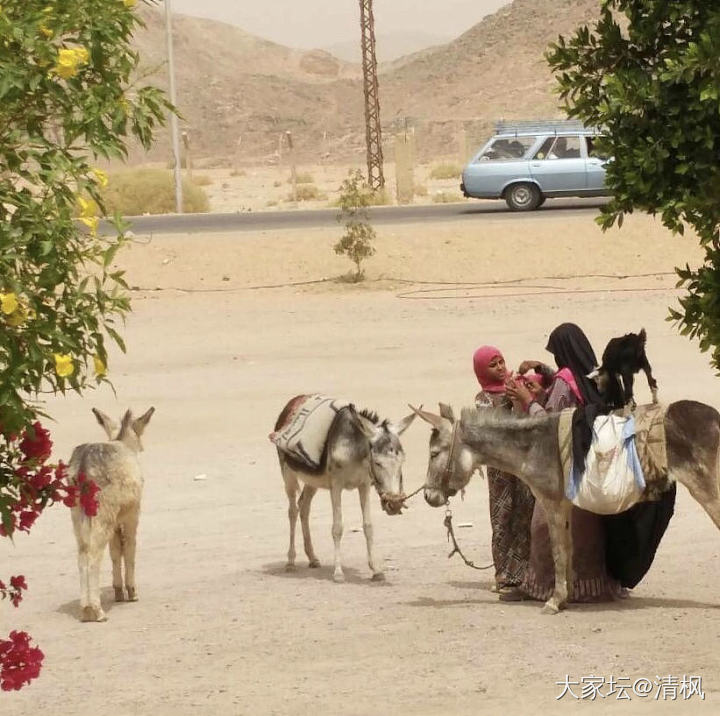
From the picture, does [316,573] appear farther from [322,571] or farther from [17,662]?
[17,662]

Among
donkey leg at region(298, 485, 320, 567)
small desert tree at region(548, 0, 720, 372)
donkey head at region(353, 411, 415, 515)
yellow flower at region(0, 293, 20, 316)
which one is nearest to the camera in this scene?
yellow flower at region(0, 293, 20, 316)

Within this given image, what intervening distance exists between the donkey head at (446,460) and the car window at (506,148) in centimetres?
2657

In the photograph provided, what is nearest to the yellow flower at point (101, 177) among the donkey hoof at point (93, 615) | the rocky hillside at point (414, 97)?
the donkey hoof at point (93, 615)

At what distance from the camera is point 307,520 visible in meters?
13.0

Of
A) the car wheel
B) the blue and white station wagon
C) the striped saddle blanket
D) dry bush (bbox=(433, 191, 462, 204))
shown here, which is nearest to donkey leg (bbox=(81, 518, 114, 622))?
the striped saddle blanket

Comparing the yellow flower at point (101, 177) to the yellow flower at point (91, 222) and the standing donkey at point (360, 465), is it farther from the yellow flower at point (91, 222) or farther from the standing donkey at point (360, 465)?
the standing donkey at point (360, 465)

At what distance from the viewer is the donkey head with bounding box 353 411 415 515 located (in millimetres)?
11492

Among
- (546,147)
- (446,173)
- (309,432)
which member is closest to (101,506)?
(309,432)

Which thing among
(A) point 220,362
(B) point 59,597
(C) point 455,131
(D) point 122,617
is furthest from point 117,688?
(C) point 455,131

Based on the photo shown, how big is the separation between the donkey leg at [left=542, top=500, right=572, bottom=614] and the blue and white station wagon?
25.8 metres

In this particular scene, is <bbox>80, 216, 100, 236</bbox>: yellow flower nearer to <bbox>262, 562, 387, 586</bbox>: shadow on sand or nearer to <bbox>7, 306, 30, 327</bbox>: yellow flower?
<bbox>7, 306, 30, 327</bbox>: yellow flower

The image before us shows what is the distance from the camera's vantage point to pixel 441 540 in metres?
13.6

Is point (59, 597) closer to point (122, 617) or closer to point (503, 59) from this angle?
point (122, 617)

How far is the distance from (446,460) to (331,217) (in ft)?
94.9
